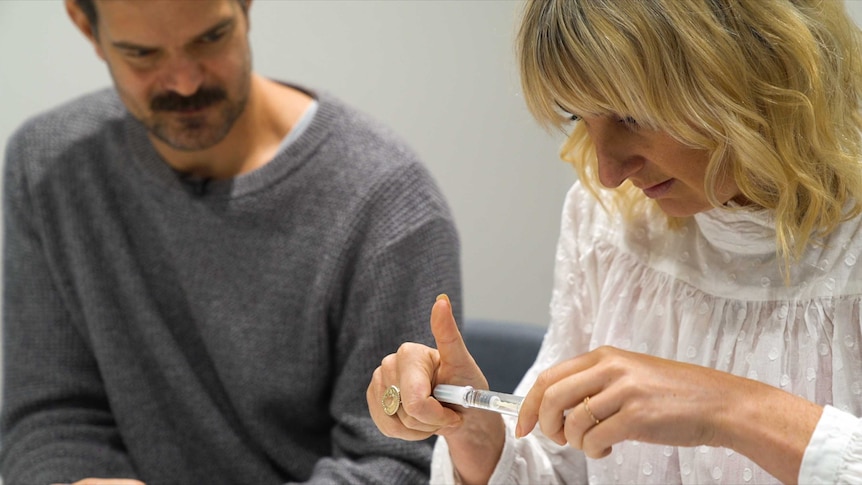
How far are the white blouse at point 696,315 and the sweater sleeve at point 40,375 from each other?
571 mm

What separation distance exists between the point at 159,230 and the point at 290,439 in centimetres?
36

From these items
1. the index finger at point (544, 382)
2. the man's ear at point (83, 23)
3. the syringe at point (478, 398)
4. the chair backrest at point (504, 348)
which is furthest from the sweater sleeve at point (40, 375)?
the index finger at point (544, 382)

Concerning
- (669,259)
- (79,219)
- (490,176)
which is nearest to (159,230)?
(79,219)

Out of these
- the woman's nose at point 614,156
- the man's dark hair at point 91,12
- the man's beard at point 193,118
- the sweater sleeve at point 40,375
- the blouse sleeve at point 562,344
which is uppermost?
the man's dark hair at point 91,12

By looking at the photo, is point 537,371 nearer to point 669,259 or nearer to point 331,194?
point 669,259

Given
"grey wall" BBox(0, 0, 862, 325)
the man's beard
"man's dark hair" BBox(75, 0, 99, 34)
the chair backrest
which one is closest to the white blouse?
"grey wall" BBox(0, 0, 862, 325)

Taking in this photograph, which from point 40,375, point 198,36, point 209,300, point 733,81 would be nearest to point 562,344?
point 733,81

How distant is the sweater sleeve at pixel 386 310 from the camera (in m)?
1.31

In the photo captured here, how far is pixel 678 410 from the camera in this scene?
0.84 m

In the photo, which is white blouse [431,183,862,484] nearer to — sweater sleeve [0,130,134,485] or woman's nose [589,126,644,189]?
woman's nose [589,126,644,189]

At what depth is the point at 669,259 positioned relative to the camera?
3.74 ft

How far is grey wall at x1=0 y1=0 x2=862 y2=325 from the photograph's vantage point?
1314 millimetres

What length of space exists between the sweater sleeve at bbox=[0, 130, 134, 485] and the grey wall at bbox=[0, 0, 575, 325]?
207 millimetres

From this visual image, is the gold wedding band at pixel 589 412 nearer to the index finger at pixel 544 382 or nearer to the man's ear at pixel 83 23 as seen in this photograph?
the index finger at pixel 544 382
